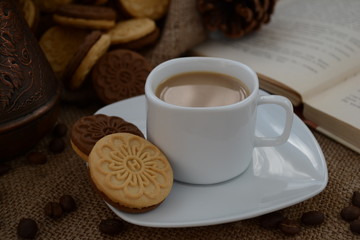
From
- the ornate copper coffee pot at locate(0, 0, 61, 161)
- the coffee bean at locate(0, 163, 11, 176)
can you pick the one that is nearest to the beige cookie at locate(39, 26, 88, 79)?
the ornate copper coffee pot at locate(0, 0, 61, 161)

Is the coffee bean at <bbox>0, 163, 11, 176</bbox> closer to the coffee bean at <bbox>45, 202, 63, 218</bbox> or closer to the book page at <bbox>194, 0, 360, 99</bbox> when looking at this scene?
the coffee bean at <bbox>45, 202, 63, 218</bbox>

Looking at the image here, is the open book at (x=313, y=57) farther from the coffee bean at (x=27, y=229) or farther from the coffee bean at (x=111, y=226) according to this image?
the coffee bean at (x=27, y=229)

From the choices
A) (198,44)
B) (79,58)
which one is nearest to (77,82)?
(79,58)

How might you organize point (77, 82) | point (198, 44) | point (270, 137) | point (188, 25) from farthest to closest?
point (198, 44)
point (188, 25)
point (77, 82)
point (270, 137)

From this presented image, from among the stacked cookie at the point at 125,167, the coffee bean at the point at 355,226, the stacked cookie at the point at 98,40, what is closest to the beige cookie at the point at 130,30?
the stacked cookie at the point at 98,40

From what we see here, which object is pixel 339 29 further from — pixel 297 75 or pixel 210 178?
pixel 210 178

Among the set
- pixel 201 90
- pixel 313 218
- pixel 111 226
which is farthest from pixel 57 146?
pixel 313 218
